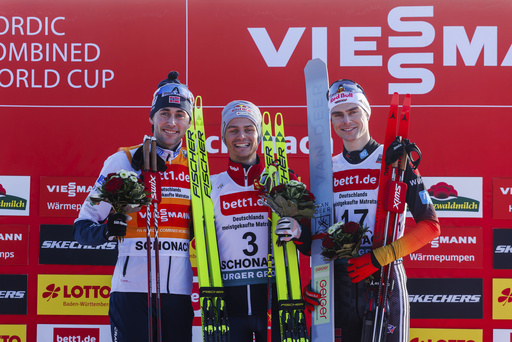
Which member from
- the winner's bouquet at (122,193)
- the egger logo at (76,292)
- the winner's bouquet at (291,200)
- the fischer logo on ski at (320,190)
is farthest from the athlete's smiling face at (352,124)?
the egger logo at (76,292)

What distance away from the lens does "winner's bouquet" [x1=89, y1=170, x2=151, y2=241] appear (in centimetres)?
278

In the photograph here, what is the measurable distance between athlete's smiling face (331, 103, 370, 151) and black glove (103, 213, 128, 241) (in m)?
1.28

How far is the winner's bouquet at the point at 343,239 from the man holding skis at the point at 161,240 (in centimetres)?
81

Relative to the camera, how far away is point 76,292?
4457 millimetres

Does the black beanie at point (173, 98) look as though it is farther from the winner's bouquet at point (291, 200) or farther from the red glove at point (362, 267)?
the red glove at point (362, 267)

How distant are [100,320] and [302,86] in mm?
2495

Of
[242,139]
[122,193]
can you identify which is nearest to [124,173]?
[122,193]

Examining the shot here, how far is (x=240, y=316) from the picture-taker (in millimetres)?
2965

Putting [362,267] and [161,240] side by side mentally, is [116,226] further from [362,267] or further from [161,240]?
[362,267]

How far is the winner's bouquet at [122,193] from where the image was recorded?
2783 millimetres

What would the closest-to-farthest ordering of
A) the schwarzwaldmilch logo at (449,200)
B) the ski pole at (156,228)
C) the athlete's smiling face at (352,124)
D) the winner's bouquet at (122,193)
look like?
the winner's bouquet at (122,193) → the ski pole at (156,228) → the athlete's smiling face at (352,124) → the schwarzwaldmilch logo at (449,200)

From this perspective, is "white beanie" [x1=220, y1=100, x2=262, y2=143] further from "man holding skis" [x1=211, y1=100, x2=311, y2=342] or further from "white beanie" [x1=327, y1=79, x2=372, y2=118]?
"white beanie" [x1=327, y1=79, x2=372, y2=118]

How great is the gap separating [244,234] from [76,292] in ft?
6.89

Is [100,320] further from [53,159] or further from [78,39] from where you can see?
[78,39]
